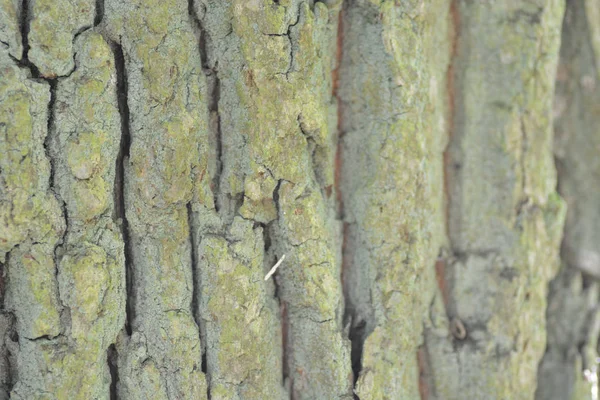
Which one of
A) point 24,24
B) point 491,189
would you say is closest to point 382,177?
point 491,189

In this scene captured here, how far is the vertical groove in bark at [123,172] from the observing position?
1.20m

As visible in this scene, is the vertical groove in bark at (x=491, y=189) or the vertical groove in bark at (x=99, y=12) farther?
the vertical groove in bark at (x=491, y=189)

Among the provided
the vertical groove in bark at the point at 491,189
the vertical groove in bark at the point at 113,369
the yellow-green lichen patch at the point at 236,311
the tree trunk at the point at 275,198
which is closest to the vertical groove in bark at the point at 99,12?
the tree trunk at the point at 275,198

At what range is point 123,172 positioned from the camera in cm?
122

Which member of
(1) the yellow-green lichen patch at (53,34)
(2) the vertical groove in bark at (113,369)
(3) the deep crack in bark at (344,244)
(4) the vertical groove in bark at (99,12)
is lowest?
(2) the vertical groove in bark at (113,369)

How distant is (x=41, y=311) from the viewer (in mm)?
→ 1167

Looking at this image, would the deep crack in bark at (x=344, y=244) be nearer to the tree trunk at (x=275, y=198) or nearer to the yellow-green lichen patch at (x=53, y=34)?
the tree trunk at (x=275, y=198)

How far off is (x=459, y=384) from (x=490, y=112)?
2.25 ft

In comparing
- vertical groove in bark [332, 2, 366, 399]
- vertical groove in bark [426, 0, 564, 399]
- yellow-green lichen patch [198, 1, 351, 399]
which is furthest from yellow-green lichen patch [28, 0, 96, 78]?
vertical groove in bark [426, 0, 564, 399]

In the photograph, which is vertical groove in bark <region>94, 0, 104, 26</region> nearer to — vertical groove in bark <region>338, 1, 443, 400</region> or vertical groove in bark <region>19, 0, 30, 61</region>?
vertical groove in bark <region>19, 0, 30, 61</region>

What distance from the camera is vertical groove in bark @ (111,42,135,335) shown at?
1204 millimetres

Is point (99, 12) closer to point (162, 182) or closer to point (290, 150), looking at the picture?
point (162, 182)

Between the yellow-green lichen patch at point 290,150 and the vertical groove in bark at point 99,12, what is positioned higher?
the vertical groove in bark at point 99,12

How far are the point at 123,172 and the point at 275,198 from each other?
308 mm
